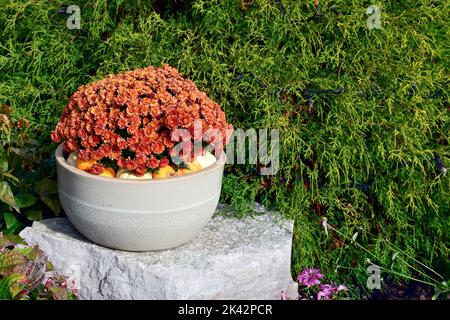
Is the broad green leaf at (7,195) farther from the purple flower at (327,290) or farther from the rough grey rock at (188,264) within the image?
the purple flower at (327,290)

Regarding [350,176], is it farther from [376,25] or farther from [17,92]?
[17,92]

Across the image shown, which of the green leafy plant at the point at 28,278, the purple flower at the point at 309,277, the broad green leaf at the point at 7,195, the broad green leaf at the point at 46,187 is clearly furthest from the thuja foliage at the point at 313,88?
the green leafy plant at the point at 28,278

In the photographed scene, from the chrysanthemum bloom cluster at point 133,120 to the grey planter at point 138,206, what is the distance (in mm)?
83

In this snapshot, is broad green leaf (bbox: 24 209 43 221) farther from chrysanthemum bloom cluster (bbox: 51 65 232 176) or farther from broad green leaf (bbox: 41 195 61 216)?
chrysanthemum bloom cluster (bbox: 51 65 232 176)

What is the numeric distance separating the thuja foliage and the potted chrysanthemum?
1.25 ft

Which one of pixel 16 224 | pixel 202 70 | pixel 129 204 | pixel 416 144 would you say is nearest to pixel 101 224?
pixel 129 204

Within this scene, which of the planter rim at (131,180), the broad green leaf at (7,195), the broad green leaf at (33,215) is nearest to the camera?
the planter rim at (131,180)

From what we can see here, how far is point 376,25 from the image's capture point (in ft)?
10.2

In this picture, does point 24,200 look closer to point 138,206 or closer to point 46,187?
point 46,187

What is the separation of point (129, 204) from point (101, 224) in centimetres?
16

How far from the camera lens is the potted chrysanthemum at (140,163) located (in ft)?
8.50

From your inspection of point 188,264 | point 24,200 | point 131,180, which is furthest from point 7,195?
point 188,264

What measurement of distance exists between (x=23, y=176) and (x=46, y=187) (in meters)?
0.16

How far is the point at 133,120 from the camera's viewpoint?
2.60 meters
